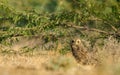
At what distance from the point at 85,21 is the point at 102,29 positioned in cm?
62

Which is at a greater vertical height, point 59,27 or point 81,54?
point 59,27

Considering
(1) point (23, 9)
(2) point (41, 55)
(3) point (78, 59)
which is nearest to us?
(3) point (78, 59)

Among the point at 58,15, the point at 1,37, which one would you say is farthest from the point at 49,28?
the point at 1,37

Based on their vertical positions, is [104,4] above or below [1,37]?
above

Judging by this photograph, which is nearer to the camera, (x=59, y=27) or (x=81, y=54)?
(x=81, y=54)

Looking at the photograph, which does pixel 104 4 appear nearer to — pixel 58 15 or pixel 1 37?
pixel 58 15

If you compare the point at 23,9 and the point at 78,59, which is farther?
the point at 23,9

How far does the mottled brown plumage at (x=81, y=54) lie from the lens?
462 inches

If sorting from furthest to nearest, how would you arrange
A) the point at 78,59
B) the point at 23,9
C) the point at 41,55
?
1. the point at 23,9
2. the point at 41,55
3. the point at 78,59

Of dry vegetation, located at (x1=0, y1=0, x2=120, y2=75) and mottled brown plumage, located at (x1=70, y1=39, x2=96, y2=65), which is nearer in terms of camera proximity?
mottled brown plumage, located at (x1=70, y1=39, x2=96, y2=65)

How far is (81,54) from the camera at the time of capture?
11891 millimetres

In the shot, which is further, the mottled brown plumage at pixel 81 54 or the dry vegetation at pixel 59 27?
the dry vegetation at pixel 59 27

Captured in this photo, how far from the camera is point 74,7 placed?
44.5ft

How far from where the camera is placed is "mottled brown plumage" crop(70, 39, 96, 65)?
38.5ft
